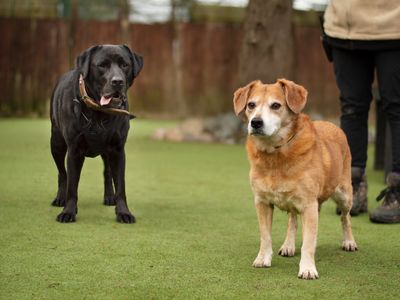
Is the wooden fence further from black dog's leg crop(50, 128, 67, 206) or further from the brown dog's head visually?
the brown dog's head

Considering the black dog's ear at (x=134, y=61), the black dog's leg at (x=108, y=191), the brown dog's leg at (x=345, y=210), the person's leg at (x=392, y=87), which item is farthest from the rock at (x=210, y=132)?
the brown dog's leg at (x=345, y=210)

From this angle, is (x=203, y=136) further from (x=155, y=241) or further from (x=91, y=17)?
(x=155, y=241)

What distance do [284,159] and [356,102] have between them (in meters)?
1.61

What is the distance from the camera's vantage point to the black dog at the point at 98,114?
4270 millimetres

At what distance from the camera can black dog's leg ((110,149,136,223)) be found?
436 cm

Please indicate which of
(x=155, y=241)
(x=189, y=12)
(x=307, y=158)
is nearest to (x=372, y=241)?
(x=307, y=158)

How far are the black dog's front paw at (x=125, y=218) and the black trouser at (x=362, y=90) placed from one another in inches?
60.1

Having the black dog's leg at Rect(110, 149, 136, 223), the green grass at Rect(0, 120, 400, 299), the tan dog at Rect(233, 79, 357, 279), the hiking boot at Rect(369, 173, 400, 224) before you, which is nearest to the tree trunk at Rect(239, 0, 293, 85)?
the green grass at Rect(0, 120, 400, 299)

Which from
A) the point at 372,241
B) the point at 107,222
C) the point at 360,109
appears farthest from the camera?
the point at 360,109

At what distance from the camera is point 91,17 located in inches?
520

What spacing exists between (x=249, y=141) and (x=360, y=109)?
1557mm

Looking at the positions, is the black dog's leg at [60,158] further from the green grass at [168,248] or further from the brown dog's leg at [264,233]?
the brown dog's leg at [264,233]

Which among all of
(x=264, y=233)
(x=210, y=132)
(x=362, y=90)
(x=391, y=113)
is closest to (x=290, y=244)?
(x=264, y=233)

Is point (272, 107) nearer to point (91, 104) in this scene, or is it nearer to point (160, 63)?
point (91, 104)
